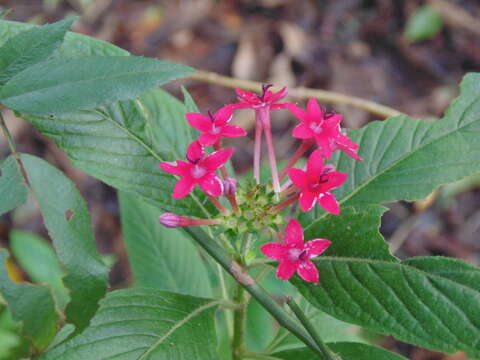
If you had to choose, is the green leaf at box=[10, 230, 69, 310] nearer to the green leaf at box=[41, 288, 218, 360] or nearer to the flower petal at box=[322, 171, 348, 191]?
the green leaf at box=[41, 288, 218, 360]

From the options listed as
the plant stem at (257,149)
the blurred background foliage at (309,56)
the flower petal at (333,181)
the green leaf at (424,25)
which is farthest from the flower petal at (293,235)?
the green leaf at (424,25)

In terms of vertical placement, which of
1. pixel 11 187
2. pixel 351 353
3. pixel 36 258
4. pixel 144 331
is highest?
pixel 11 187

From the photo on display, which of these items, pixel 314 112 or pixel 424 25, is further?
pixel 424 25

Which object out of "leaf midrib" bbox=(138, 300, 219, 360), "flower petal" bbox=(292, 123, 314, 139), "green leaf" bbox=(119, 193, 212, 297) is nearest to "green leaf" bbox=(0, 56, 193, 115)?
"flower petal" bbox=(292, 123, 314, 139)

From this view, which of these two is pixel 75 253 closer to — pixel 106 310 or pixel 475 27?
pixel 106 310

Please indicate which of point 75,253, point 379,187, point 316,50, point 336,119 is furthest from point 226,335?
point 316,50

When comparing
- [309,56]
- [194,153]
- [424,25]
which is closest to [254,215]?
[194,153]

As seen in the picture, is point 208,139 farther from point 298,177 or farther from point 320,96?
point 320,96
